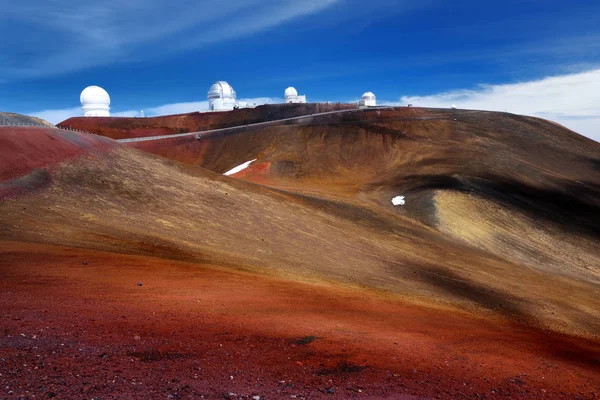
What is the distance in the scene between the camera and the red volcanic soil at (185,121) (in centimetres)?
8156

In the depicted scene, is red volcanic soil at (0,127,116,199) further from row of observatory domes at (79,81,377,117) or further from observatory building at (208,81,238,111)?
observatory building at (208,81,238,111)

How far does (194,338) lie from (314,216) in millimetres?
20082

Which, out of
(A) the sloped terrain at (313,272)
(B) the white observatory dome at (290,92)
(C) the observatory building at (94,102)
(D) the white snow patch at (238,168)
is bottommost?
(A) the sloped terrain at (313,272)

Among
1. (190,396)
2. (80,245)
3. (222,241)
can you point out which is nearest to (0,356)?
(190,396)

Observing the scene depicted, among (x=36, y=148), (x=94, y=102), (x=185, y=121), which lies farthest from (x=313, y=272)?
(x=94, y=102)

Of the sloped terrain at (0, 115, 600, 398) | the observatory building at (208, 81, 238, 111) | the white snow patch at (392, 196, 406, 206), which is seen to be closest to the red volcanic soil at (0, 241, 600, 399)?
the sloped terrain at (0, 115, 600, 398)

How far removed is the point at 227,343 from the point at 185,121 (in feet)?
267

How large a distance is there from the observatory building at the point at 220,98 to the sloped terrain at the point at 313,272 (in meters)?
55.3

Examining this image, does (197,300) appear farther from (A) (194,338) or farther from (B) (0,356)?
(B) (0,356)

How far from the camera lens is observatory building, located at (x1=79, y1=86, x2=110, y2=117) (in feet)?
286

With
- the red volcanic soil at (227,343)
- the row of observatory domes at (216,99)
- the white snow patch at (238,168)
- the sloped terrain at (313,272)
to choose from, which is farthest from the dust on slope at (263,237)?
the row of observatory domes at (216,99)

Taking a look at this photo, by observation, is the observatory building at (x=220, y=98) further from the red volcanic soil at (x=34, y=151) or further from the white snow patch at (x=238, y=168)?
the red volcanic soil at (x=34, y=151)

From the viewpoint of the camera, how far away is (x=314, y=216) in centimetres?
2812

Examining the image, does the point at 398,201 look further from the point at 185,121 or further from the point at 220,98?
the point at 220,98
